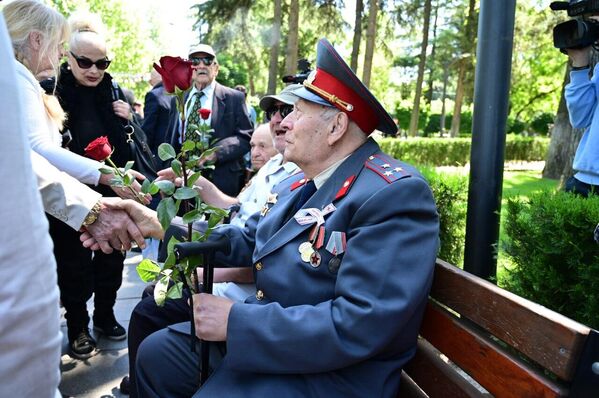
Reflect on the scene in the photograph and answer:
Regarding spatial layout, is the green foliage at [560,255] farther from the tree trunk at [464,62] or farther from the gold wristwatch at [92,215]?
the tree trunk at [464,62]

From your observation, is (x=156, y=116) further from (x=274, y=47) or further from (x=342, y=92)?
(x=274, y=47)

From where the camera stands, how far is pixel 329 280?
6.03ft

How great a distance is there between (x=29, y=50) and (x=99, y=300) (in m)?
1.79

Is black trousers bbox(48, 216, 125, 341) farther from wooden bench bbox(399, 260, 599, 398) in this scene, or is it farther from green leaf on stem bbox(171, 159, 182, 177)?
wooden bench bbox(399, 260, 599, 398)

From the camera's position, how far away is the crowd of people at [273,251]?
0.82 m

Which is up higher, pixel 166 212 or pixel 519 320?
pixel 166 212

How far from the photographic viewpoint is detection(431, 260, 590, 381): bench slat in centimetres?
128

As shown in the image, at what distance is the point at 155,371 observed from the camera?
209 centimetres

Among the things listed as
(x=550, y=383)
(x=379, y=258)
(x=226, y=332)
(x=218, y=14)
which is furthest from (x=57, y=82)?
(x=218, y=14)

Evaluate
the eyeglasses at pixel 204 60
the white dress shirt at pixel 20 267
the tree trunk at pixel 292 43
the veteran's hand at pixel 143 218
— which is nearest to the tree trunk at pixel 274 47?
the tree trunk at pixel 292 43

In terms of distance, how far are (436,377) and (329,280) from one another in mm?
473

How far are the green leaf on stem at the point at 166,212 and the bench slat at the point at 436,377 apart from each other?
995 millimetres

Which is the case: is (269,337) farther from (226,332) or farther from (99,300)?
(99,300)

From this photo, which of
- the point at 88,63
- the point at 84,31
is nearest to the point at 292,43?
the point at 84,31
